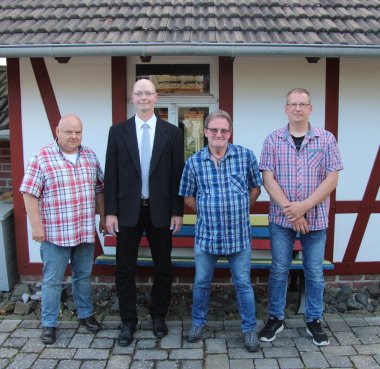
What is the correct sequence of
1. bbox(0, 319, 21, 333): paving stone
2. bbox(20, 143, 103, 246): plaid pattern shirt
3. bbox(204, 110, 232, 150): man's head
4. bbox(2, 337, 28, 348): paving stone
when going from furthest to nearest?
bbox(0, 319, 21, 333): paving stone, bbox(2, 337, 28, 348): paving stone, bbox(20, 143, 103, 246): plaid pattern shirt, bbox(204, 110, 232, 150): man's head

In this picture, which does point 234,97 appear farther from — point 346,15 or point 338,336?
point 338,336

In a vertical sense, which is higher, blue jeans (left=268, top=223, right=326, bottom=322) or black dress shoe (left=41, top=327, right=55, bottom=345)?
blue jeans (left=268, top=223, right=326, bottom=322)

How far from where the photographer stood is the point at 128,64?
4.62 metres

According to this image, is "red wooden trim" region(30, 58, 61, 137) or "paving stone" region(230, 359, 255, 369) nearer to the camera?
"paving stone" region(230, 359, 255, 369)

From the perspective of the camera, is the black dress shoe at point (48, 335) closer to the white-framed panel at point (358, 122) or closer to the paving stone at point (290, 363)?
the paving stone at point (290, 363)

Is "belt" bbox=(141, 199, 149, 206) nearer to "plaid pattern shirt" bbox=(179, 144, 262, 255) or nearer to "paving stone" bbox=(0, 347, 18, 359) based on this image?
"plaid pattern shirt" bbox=(179, 144, 262, 255)

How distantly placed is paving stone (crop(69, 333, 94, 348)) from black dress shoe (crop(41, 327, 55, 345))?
6.1 inches

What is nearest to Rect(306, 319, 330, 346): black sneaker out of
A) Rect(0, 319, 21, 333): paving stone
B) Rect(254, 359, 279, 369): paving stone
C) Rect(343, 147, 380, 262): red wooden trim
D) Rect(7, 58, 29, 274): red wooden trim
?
Rect(254, 359, 279, 369): paving stone

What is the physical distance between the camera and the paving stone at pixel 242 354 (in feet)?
11.5

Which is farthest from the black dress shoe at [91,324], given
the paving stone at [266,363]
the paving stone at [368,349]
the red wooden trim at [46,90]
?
the paving stone at [368,349]

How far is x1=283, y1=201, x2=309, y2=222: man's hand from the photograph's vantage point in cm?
342

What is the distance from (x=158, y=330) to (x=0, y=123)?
2766 mm

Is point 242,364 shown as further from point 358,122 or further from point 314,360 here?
point 358,122

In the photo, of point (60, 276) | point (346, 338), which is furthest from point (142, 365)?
point (346, 338)
